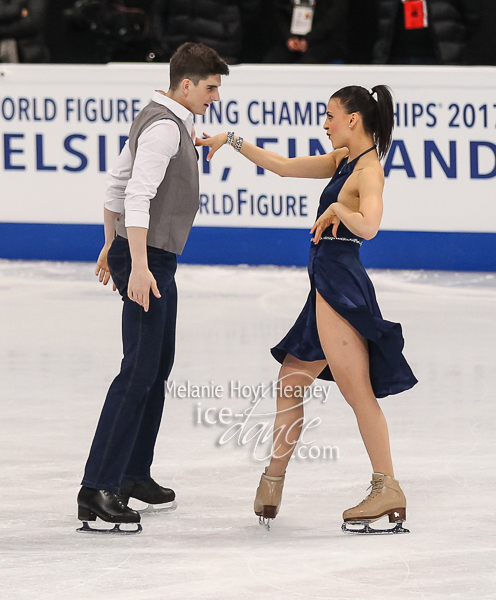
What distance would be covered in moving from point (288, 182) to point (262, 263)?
0.64 meters

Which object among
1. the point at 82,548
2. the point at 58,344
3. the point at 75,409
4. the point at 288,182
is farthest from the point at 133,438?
the point at 288,182

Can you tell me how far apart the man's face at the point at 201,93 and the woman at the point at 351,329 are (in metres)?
0.35

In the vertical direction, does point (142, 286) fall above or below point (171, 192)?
below

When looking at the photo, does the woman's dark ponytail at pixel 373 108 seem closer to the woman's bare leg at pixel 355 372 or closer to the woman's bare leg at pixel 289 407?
the woman's bare leg at pixel 355 372

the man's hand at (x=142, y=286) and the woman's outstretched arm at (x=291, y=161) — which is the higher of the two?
the woman's outstretched arm at (x=291, y=161)

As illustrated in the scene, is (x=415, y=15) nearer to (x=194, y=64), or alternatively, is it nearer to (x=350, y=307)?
(x=194, y=64)

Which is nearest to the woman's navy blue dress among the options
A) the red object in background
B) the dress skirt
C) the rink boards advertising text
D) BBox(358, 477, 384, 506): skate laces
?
the dress skirt

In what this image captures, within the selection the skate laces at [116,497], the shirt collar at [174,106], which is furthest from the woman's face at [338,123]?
the skate laces at [116,497]

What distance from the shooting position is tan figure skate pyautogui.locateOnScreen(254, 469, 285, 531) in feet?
10.8

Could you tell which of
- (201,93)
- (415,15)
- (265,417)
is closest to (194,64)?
(201,93)

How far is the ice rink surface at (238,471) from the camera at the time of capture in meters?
2.85

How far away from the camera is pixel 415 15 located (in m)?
8.78

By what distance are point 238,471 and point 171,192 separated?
3.54 feet

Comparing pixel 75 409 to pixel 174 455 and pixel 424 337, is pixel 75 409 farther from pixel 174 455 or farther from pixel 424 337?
pixel 424 337
